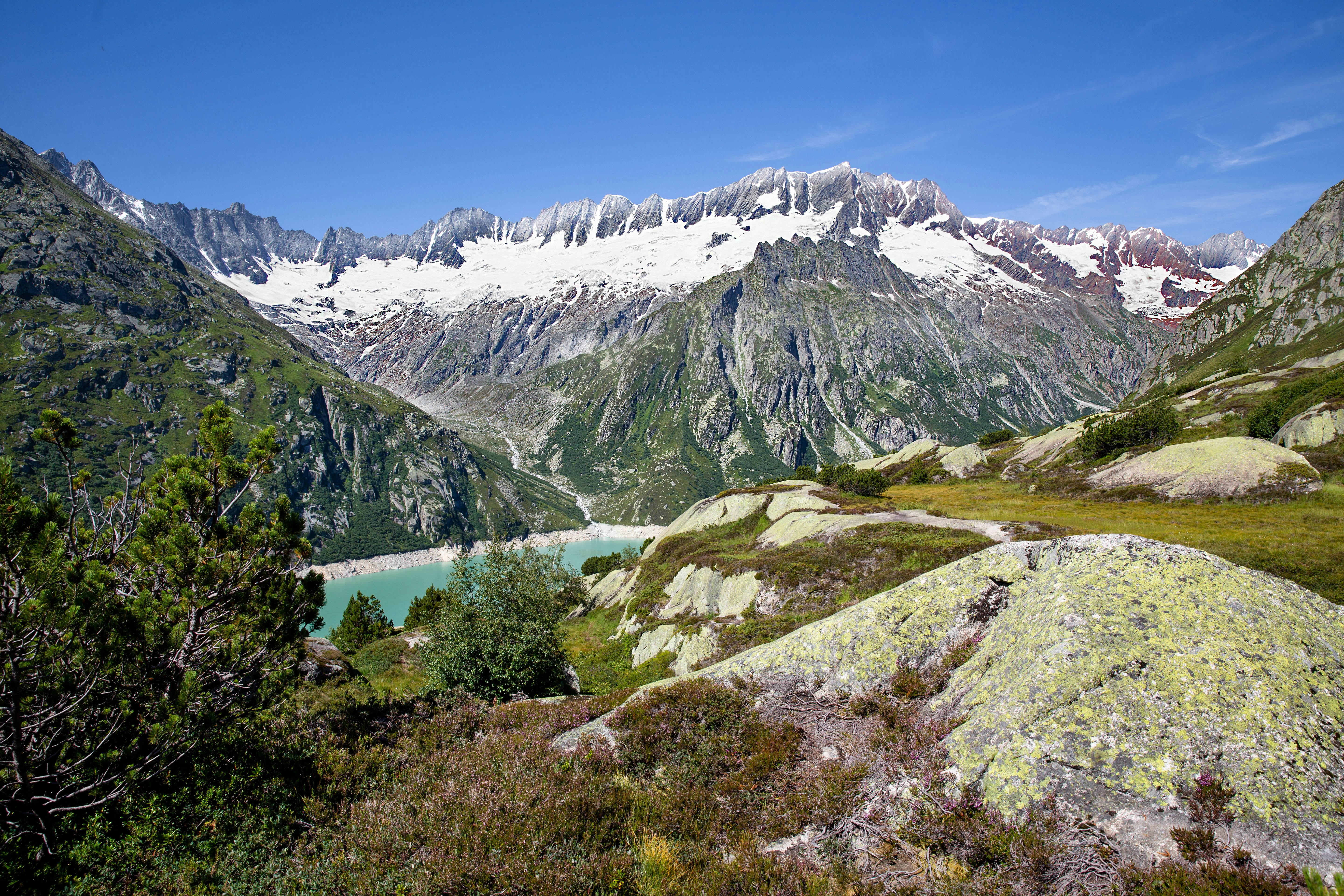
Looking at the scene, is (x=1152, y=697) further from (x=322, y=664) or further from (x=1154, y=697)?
(x=322, y=664)

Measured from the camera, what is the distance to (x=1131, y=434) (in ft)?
192

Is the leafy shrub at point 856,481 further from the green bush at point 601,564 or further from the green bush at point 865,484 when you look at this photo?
the green bush at point 601,564

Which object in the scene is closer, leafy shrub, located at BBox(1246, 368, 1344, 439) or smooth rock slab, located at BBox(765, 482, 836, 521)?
smooth rock slab, located at BBox(765, 482, 836, 521)

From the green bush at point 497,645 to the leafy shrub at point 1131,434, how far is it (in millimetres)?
61198

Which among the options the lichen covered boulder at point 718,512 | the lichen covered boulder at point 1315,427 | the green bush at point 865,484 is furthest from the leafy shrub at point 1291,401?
the lichen covered boulder at point 718,512

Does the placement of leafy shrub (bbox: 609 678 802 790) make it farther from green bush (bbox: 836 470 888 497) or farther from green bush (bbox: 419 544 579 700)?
green bush (bbox: 836 470 888 497)

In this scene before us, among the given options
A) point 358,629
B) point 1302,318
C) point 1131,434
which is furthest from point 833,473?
point 1302,318

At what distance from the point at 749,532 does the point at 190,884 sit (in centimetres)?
4491

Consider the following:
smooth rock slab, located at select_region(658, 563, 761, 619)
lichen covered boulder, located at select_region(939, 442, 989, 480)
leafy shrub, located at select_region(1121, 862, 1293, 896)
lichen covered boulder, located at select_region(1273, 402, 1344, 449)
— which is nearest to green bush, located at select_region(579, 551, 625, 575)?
smooth rock slab, located at select_region(658, 563, 761, 619)

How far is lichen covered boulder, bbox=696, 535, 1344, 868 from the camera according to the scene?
18.7 feet

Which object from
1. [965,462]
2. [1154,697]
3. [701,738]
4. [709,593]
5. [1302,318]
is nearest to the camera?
[1154,697]

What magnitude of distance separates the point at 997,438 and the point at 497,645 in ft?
356

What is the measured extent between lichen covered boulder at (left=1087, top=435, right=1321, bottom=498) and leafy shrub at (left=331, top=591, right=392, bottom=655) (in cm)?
6657

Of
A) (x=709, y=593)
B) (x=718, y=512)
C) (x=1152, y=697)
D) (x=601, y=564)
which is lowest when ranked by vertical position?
(x=601, y=564)
